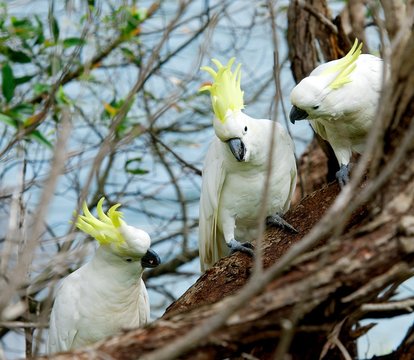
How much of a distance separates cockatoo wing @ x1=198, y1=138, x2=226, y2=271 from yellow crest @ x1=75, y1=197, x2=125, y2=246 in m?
0.54

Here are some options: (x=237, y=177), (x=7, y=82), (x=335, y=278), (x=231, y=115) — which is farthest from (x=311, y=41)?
(x=335, y=278)

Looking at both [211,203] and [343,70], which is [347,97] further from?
[211,203]

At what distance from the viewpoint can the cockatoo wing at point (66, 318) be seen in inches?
116

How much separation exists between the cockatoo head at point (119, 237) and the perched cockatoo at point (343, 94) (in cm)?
71

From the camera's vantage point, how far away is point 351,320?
2021 mm

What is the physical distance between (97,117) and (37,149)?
591mm

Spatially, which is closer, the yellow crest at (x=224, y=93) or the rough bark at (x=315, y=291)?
the rough bark at (x=315, y=291)

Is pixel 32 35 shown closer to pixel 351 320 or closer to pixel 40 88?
pixel 40 88

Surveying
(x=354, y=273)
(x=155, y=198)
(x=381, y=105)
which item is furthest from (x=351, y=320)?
(x=155, y=198)

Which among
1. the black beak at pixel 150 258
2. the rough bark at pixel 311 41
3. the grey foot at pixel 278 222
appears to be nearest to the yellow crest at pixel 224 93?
the grey foot at pixel 278 222

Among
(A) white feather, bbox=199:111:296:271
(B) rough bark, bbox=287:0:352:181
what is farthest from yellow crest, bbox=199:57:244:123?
(B) rough bark, bbox=287:0:352:181

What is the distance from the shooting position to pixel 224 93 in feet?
9.30

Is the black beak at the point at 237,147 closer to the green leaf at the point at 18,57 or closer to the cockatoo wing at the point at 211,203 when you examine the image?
the cockatoo wing at the point at 211,203

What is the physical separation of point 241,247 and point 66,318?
0.71m
